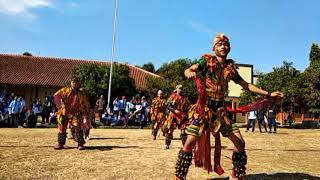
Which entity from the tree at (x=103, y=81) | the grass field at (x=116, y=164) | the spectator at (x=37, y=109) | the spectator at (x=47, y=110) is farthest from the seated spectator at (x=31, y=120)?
the tree at (x=103, y=81)

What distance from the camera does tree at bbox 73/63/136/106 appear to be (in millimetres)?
45156

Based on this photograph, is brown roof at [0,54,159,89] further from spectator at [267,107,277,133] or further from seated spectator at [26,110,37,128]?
spectator at [267,107,277,133]

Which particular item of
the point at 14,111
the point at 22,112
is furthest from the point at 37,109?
the point at 14,111

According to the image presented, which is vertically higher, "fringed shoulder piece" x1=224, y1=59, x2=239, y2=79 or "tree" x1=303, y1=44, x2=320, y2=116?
"tree" x1=303, y1=44, x2=320, y2=116

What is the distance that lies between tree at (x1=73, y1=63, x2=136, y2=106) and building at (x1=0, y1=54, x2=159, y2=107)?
20.3 ft

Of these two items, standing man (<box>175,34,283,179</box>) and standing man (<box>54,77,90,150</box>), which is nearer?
Answer: standing man (<box>175,34,283,179</box>)

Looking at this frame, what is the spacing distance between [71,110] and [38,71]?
44.0 meters

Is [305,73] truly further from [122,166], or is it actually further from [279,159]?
[122,166]

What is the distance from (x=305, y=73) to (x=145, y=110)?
1787 cm

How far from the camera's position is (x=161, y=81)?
48.8 m

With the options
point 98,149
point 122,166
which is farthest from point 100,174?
point 98,149

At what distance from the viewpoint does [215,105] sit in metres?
7.36

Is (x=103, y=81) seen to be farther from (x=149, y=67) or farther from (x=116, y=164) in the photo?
(x=149, y=67)

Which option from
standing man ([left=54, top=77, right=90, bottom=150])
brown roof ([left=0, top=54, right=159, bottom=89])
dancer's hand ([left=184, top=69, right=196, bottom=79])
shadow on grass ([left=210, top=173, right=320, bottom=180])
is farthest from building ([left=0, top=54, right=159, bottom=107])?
dancer's hand ([left=184, top=69, right=196, bottom=79])
